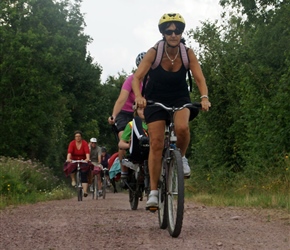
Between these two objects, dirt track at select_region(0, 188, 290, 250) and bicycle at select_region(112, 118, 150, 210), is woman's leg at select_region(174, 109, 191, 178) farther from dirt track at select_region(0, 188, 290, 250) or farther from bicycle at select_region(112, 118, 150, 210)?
bicycle at select_region(112, 118, 150, 210)

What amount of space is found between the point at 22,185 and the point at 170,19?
1407 centimetres

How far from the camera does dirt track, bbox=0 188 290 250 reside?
7242mm

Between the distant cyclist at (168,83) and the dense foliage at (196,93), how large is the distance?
28.2 ft

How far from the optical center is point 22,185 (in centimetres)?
2173

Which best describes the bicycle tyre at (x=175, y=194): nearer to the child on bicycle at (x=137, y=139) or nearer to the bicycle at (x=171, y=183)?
the bicycle at (x=171, y=183)

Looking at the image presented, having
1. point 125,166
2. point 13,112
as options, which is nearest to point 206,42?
point 13,112

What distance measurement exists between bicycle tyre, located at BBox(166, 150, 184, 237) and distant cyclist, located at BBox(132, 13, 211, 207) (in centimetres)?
21

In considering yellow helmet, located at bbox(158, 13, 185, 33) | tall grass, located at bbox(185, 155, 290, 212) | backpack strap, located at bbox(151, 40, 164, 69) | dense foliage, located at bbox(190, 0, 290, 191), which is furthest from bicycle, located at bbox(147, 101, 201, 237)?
dense foliage, located at bbox(190, 0, 290, 191)

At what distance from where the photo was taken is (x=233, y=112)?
98.4 ft

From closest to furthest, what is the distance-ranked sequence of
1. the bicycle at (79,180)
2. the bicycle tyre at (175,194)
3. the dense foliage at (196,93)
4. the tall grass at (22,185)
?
the bicycle tyre at (175,194) → the tall grass at (22,185) → the bicycle at (79,180) → the dense foliage at (196,93)

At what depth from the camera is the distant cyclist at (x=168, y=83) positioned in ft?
27.4

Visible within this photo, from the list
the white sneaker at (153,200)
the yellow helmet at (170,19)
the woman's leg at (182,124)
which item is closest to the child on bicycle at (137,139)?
the white sneaker at (153,200)

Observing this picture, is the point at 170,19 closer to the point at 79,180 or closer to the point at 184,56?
the point at 184,56

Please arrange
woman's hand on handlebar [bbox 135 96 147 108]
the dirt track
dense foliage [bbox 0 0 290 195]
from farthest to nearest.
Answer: dense foliage [bbox 0 0 290 195] → woman's hand on handlebar [bbox 135 96 147 108] → the dirt track
